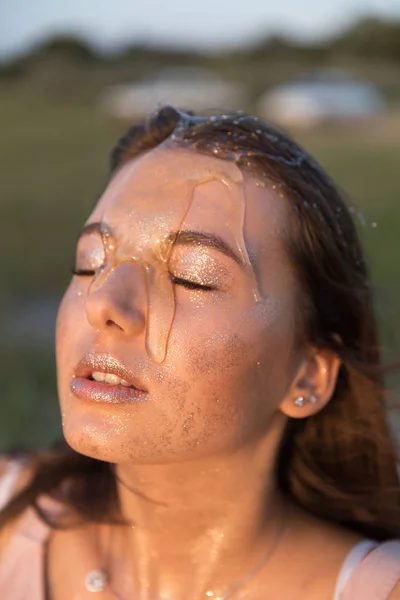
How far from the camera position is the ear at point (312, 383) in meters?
2.07

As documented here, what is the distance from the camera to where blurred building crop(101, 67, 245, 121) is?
19616mm

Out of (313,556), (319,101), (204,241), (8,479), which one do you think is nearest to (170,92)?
(319,101)

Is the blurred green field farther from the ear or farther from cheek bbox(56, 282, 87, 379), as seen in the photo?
cheek bbox(56, 282, 87, 379)

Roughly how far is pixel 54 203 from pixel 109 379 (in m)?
9.85

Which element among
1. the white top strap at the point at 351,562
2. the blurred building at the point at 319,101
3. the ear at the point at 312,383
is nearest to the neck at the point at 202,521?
the ear at the point at 312,383

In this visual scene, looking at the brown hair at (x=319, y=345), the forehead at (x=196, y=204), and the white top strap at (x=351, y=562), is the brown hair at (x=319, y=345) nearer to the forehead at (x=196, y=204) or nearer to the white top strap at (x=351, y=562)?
the forehead at (x=196, y=204)

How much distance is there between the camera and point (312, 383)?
212cm

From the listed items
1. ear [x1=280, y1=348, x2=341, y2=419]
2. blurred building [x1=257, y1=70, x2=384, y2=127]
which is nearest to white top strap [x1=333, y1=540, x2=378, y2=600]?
ear [x1=280, y1=348, x2=341, y2=419]

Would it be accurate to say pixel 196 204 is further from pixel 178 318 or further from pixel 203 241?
pixel 178 318

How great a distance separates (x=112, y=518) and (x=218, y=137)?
1.18 m

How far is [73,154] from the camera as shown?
580 inches

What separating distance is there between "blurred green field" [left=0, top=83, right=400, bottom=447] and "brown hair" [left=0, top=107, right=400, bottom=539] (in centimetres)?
42

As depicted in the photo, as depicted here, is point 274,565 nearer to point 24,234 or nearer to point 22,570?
point 22,570

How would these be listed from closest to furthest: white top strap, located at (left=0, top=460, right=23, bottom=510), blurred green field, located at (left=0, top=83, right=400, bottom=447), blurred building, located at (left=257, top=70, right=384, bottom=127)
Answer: white top strap, located at (left=0, top=460, right=23, bottom=510) → blurred green field, located at (left=0, top=83, right=400, bottom=447) → blurred building, located at (left=257, top=70, right=384, bottom=127)
